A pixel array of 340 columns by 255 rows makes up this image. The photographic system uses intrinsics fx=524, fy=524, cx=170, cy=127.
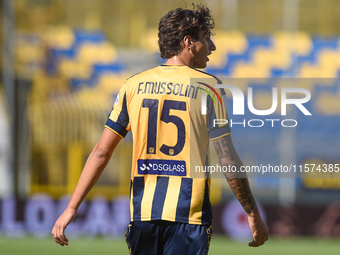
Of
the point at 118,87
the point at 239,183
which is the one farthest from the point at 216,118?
the point at 118,87

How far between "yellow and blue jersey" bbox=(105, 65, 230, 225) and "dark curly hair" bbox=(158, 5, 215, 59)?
0.32ft

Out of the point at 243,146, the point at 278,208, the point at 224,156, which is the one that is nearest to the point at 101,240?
the point at 278,208

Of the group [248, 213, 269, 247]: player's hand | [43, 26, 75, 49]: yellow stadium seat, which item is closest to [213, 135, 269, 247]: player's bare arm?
[248, 213, 269, 247]: player's hand

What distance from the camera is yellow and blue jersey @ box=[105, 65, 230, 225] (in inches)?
89.4

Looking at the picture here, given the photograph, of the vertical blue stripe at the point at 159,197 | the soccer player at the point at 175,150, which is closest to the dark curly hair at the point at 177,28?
the soccer player at the point at 175,150

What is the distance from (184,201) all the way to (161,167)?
179 mm

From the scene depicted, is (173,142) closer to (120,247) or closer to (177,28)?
(177,28)

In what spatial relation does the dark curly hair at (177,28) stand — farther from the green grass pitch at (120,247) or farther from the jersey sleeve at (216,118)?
the green grass pitch at (120,247)

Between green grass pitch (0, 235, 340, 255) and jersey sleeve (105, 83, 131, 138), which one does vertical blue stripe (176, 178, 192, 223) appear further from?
green grass pitch (0, 235, 340, 255)

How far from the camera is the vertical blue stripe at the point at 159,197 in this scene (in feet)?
7.46

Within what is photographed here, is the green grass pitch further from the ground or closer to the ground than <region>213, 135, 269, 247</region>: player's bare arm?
closer to the ground

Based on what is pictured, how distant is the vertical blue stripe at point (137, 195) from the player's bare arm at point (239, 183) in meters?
0.37

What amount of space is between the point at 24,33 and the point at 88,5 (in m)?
3.11

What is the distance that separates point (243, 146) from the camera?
13578mm
